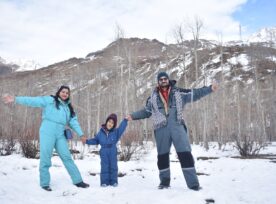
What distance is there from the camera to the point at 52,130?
5.25 metres

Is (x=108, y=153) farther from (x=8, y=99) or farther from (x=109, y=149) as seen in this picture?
(x=8, y=99)

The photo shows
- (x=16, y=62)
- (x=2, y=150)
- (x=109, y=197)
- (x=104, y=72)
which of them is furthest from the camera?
(x=16, y=62)

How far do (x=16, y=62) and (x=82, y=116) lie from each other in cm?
16471

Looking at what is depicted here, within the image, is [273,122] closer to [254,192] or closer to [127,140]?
[127,140]

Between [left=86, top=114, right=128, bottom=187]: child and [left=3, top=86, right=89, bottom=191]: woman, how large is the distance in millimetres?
442

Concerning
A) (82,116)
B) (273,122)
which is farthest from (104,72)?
(273,122)

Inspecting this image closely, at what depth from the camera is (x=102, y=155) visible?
19.0 feet

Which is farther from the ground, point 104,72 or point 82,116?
point 104,72

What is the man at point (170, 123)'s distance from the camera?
4906mm

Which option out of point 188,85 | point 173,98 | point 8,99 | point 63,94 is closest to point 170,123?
point 173,98

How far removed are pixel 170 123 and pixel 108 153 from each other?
140 centimetres

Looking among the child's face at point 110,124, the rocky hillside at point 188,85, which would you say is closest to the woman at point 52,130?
the child's face at point 110,124

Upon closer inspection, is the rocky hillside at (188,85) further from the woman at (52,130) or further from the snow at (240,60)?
the woman at (52,130)

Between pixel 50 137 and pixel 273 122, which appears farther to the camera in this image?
pixel 273 122
